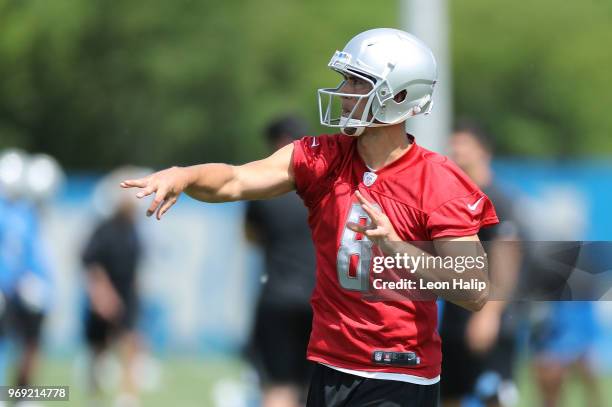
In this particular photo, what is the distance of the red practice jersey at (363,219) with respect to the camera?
15.0ft

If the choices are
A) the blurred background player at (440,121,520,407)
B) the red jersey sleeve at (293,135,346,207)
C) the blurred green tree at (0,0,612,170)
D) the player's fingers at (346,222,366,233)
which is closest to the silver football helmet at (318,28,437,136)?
the red jersey sleeve at (293,135,346,207)

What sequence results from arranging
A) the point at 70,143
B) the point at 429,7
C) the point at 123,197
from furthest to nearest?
the point at 70,143 → the point at 123,197 → the point at 429,7

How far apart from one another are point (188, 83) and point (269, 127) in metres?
15.5

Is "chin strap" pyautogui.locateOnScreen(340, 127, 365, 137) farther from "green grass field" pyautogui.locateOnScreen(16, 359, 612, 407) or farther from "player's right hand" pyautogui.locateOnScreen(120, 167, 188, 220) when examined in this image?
"green grass field" pyautogui.locateOnScreen(16, 359, 612, 407)

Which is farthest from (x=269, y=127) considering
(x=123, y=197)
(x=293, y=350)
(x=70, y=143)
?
(x=70, y=143)

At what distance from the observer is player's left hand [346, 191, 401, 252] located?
4375mm

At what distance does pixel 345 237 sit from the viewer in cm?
464

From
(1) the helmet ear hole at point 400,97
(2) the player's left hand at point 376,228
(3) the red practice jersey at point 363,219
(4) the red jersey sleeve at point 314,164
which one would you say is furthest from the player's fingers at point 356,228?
Answer: (1) the helmet ear hole at point 400,97

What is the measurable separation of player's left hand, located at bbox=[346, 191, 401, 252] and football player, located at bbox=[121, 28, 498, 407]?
62 millimetres

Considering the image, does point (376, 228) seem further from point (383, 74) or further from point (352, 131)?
point (383, 74)

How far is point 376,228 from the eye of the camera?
14.5 feet

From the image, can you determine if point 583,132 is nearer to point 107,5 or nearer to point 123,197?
point 107,5

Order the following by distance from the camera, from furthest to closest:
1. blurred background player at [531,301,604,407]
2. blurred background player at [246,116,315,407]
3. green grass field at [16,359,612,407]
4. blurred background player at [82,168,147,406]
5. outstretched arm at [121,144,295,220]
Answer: blurred background player at [82,168,147,406]
green grass field at [16,359,612,407]
blurred background player at [531,301,604,407]
blurred background player at [246,116,315,407]
outstretched arm at [121,144,295,220]

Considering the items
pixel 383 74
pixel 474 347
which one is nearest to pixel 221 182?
pixel 383 74
